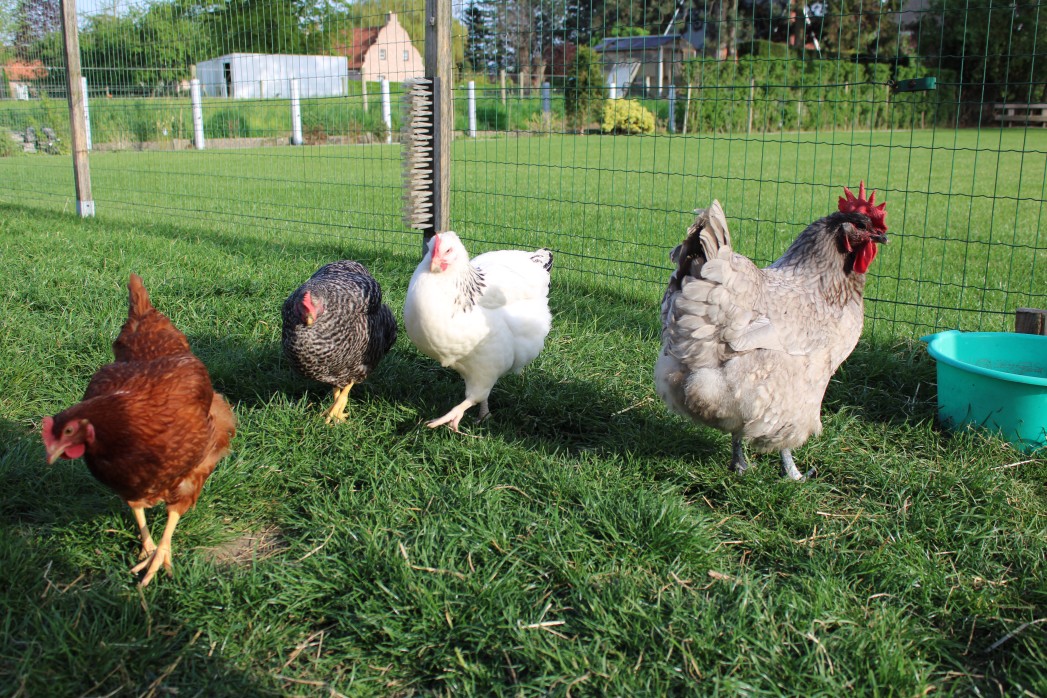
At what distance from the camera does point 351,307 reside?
3.71 meters

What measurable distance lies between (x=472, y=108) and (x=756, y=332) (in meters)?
4.82

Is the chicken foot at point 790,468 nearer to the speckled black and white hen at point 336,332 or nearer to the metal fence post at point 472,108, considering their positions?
the speckled black and white hen at point 336,332

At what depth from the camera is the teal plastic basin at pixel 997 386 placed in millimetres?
3229

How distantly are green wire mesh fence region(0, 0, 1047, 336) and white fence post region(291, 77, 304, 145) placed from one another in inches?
1.3

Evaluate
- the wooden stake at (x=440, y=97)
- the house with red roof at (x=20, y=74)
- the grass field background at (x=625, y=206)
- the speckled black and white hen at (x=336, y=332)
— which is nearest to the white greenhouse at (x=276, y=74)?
the grass field background at (x=625, y=206)

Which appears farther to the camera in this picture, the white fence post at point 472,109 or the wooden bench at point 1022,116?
the white fence post at point 472,109

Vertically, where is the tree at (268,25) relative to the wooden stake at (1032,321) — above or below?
above

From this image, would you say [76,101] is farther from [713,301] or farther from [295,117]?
[713,301]

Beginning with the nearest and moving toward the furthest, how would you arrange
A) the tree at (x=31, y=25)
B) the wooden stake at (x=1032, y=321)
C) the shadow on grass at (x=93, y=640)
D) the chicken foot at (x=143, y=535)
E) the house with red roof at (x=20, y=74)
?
the shadow on grass at (x=93, y=640) → the chicken foot at (x=143, y=535) → the wooden stake at (x=1032, y=321) → the tree at (x=31, y=25) → the house with red roof at (x=20, y=74)

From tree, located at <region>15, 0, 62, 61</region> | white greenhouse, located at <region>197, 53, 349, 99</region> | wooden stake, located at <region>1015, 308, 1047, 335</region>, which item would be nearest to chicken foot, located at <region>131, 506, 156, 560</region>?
wooden stake, located at <region>1015, 308, 1047, 335</region>

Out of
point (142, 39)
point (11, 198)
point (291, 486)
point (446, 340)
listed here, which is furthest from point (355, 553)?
point (11, 198)

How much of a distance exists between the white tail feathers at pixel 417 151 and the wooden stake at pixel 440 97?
0.04 meters

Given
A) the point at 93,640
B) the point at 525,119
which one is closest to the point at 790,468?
the point at 93,640

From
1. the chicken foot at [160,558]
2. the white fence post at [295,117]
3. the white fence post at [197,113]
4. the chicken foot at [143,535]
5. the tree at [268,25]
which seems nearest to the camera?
the chicken foot at [160,558]
